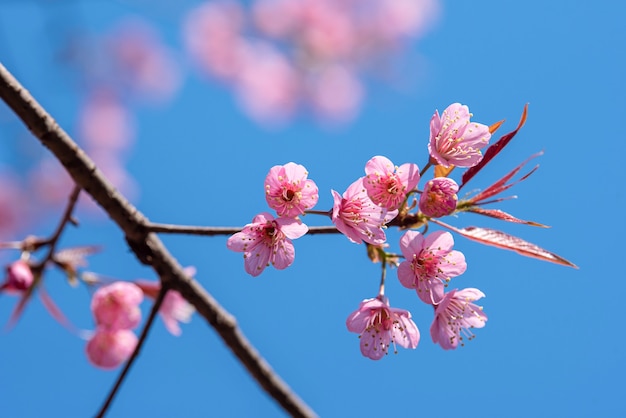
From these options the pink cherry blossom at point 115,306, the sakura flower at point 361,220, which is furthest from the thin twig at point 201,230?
the pink cherry blossom at point 115,306

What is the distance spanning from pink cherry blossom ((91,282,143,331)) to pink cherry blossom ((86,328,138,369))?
0.08ft

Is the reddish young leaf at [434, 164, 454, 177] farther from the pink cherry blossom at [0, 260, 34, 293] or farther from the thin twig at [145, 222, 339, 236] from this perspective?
the pink cherry blossom at [0, 260, 34, 293]

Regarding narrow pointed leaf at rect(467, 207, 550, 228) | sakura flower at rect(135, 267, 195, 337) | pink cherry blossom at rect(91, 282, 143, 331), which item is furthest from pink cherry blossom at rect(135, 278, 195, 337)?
narrow pointed leaf at rect(467, 207, 550, 228)

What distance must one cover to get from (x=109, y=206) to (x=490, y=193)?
0.92 m

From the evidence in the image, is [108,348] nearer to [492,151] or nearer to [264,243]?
[264,243]

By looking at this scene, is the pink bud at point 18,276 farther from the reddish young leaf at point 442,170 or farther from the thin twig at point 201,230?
the reddish young leaf at point 442,170

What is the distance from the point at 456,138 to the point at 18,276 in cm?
126

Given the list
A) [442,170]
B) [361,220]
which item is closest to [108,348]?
[361,220]

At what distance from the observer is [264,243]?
1.35 m

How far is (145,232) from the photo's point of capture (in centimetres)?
173

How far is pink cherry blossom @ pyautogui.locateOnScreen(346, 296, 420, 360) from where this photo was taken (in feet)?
4.54

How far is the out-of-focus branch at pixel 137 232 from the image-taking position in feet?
5.25

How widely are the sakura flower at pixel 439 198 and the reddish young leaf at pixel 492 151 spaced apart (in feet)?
0.19

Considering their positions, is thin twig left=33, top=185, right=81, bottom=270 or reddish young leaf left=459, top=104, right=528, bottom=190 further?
thin twig left=33, top=185, right=81, bottom=270
